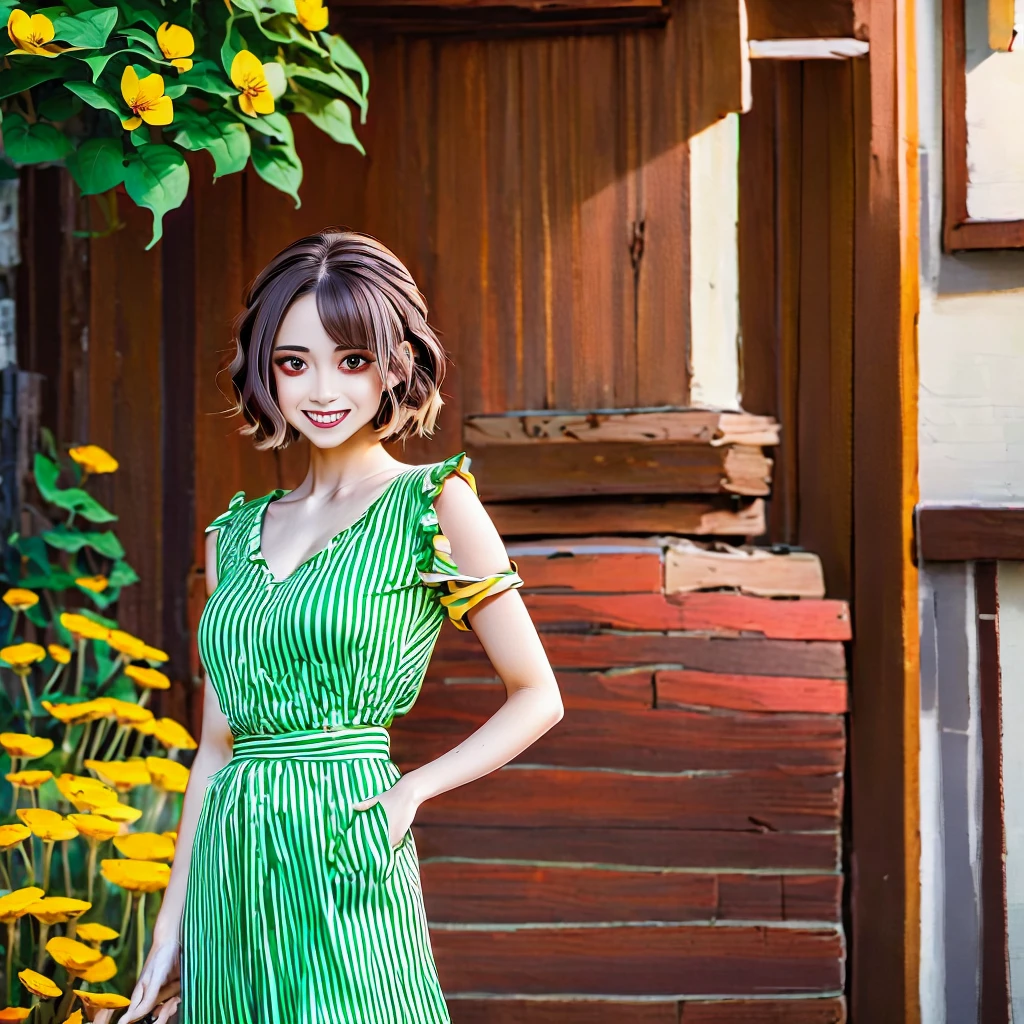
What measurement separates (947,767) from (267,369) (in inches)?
72.7

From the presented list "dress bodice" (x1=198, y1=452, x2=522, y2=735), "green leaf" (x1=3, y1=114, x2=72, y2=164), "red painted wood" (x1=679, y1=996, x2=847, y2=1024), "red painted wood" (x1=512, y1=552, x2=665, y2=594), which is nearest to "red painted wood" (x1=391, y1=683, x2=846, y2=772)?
"red painted wood" (x1=512, y1=552, x2=665, y2=594)

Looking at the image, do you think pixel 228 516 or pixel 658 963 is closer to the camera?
pixel 228 516

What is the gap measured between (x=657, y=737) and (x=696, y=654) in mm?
203

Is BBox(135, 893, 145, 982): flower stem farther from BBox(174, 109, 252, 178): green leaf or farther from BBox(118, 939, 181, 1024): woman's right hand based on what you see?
BBox(174, 109, 252, 178): green leaf

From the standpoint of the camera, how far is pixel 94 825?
2.23 m

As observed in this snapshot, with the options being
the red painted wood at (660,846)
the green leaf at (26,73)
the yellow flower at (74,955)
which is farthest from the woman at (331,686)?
the red painted wood at (660,846)

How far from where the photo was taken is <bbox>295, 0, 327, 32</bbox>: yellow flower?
2.40 metres

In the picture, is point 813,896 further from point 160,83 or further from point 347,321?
point 160,83

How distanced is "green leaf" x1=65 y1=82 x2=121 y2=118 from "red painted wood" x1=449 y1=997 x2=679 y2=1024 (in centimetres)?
198

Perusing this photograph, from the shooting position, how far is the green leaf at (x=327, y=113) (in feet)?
8.46

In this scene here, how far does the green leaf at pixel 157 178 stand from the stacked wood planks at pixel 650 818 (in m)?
1.12

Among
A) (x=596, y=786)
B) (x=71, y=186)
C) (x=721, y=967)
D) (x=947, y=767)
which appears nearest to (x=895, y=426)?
(x=947, y=767)

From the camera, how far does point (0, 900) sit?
7.21 feet

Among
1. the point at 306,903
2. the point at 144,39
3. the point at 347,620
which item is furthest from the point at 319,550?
the point at 144,39
